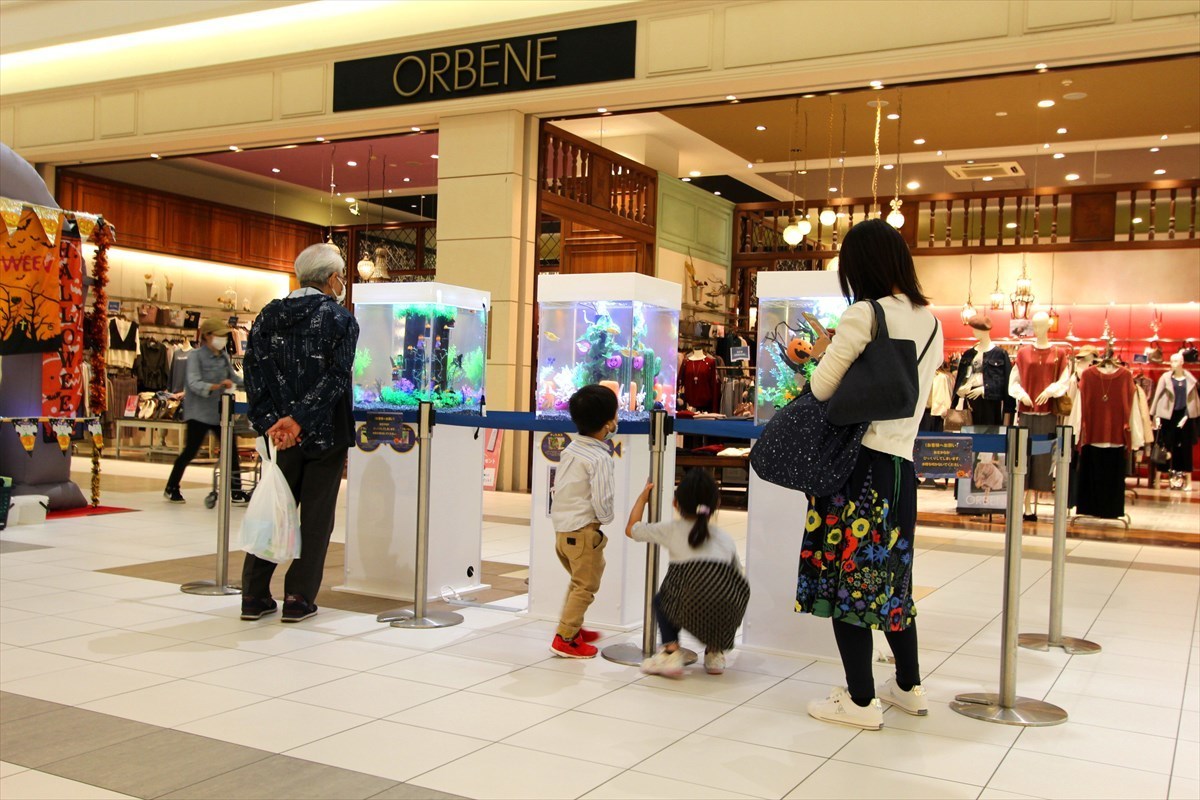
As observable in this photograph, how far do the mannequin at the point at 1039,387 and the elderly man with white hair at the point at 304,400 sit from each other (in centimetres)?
629

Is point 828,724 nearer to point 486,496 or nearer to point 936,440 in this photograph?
point 936,440

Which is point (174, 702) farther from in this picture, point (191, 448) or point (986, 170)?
point (986, 170)

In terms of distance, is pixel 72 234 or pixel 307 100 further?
pixel 307 100

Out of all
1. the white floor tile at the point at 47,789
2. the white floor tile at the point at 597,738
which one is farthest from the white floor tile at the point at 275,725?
the white floor tile at the point at 597,738

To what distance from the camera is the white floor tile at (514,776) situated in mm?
→ 2535

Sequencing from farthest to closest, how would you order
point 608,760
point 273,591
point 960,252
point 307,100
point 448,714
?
point 960,252 < point 307,100 < point 273,591 < point 448,714 < point 608,760

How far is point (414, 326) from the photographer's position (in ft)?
16.3

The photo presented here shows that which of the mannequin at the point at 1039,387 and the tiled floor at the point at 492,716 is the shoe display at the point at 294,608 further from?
the mannequin at the point at 1039,387

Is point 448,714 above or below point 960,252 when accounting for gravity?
below

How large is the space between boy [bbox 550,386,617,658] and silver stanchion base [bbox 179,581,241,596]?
1830 millimetres

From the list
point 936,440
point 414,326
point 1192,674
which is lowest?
point 1192,674

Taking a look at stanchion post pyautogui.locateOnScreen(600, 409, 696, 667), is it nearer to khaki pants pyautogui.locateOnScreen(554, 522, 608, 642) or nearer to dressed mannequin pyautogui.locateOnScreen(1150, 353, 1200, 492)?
khaki pants pyautogui.locateOnScreen(554, 522, 608, 642)

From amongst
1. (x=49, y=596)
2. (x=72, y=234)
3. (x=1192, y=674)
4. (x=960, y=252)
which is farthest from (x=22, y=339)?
(x=960, y=252)

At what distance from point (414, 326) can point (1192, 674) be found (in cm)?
362
